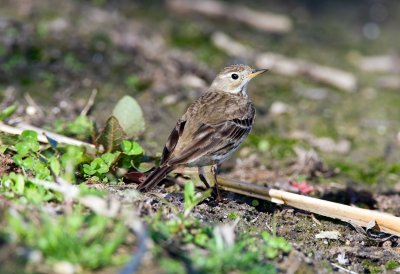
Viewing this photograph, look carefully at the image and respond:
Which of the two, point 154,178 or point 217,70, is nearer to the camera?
point 154,178

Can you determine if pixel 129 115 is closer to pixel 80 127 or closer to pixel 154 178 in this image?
pixel 80 127

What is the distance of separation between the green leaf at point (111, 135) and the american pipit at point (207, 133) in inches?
18.4

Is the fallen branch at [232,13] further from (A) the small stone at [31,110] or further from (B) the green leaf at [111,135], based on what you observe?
(B) the green leaf at [111,135]

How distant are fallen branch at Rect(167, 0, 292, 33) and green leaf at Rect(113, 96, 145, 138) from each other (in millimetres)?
6055

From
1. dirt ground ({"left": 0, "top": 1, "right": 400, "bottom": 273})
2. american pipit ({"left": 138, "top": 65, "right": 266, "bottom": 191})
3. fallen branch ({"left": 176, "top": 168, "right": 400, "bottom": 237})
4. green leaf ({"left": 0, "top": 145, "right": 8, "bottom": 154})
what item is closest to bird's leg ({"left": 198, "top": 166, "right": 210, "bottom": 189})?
american pipit ({"left": 138, "top": 65, "right": 266, "bottom": 191})

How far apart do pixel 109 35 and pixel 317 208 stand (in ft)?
18.7

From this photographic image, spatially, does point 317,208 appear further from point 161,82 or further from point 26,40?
point 26,40

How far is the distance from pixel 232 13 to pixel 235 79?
214 inches

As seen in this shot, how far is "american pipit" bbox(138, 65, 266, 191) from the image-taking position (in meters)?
6.58

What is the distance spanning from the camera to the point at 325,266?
548 cm

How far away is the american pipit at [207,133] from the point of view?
6.58 m

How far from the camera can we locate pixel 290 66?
11.6m

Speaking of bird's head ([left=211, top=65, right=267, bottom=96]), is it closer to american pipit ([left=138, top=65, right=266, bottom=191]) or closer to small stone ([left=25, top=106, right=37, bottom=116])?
american pipit ([left=138, top=65, right=266, bottom=191])

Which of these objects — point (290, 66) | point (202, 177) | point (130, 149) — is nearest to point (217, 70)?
point (290, 66)
